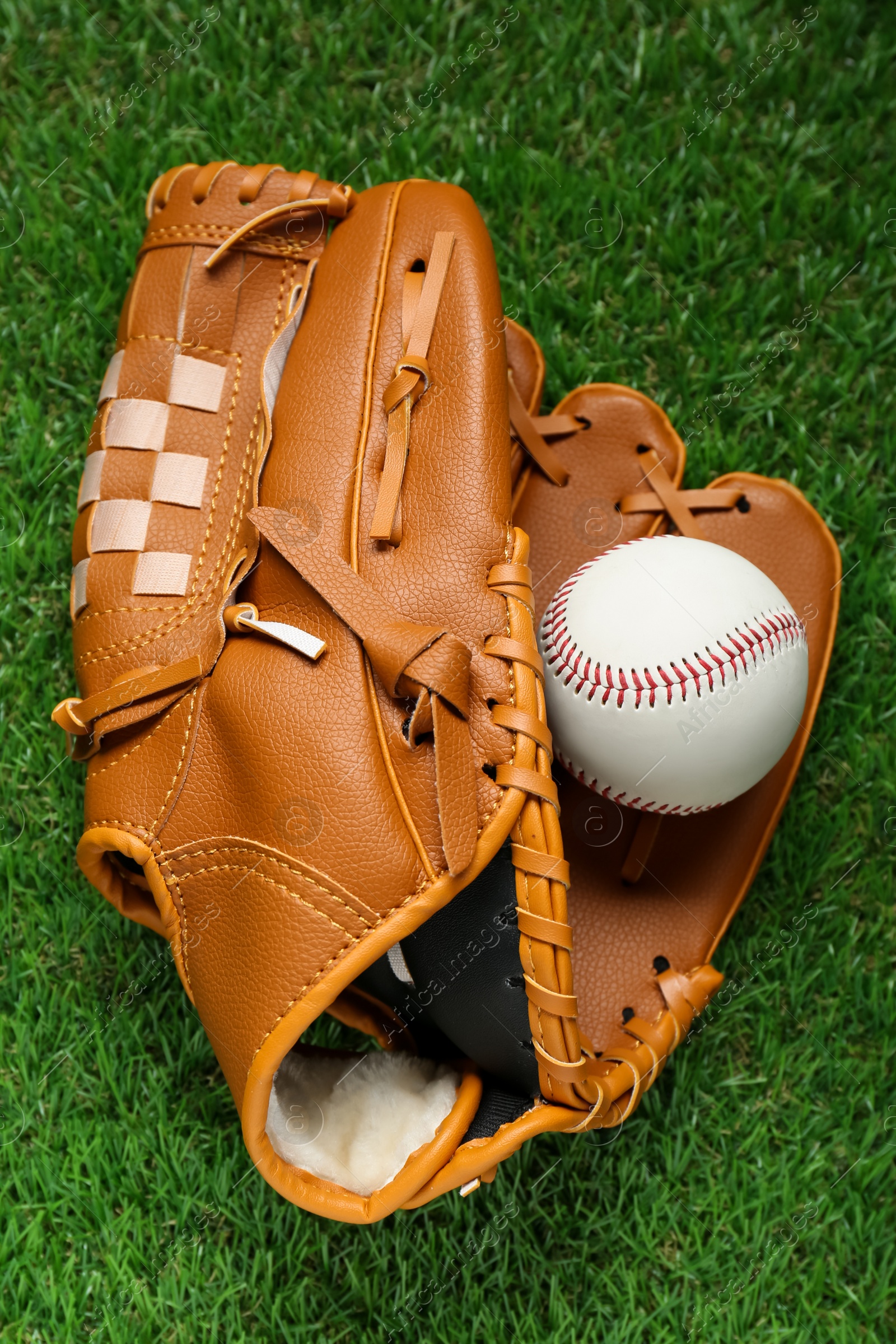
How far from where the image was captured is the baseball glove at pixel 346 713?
4.96 feet

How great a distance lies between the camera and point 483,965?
1700 mm

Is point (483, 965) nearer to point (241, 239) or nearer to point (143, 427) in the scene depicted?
point (143, 427)

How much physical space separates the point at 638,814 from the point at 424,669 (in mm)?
792

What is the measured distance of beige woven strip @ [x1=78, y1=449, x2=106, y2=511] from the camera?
1865 millimetres

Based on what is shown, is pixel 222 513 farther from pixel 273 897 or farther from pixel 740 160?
pixel 740 160

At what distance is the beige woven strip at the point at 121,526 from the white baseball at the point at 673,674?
0.84 metres

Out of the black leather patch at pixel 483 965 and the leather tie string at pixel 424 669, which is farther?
the black leather patch at pixel 483 965

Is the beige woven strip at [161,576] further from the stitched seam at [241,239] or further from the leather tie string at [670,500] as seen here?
the leather tie string at [670,500]

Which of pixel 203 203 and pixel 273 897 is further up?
pixel 203 203

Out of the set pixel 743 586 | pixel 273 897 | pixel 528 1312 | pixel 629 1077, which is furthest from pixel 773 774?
pixel 528 1312

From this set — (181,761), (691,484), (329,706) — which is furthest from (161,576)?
(691,484)

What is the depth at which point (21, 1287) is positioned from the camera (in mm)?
2061

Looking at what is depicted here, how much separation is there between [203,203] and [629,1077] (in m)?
1.96

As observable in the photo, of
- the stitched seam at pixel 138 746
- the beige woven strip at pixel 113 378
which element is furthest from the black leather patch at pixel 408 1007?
the beige woven strip at pixel 113 378
